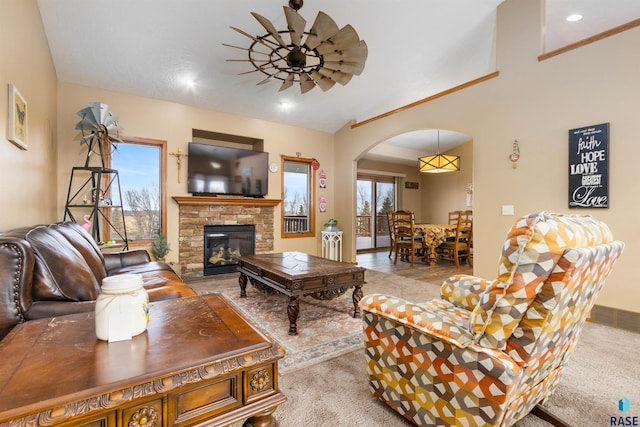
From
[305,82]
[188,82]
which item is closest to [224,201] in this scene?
[188,82]

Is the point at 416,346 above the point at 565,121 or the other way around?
the other way around

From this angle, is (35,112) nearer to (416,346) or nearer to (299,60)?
(299,60)

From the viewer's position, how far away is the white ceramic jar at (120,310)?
0.87 m

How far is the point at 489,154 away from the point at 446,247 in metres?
2.68

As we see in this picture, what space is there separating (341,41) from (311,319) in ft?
8.29

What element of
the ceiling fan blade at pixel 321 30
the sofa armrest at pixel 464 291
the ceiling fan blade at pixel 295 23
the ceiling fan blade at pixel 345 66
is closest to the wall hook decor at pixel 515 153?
the ceiling fan blade at pixel 345 66

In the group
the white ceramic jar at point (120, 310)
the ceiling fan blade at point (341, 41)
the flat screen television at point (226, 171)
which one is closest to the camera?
the white ceramic jar at point (120, 310)

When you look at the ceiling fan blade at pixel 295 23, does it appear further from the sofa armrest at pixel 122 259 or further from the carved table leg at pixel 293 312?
the sofa armrest at pixel 122 259

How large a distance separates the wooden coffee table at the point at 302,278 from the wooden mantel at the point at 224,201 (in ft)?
6.17

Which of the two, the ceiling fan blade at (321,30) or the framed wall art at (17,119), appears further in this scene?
the ceiling fan blade at (321,30)

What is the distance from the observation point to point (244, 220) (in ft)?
17.2

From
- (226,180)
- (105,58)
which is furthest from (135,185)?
(105,58)

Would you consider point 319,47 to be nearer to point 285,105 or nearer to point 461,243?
point 285,105

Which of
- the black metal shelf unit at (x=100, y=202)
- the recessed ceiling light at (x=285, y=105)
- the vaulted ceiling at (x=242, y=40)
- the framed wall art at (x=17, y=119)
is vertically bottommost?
the black metal shelf unit at (x=100, y=202)
